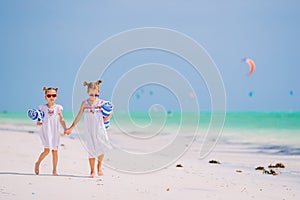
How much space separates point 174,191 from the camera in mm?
6750

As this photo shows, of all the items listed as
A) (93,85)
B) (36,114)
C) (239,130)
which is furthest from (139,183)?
(239,130)

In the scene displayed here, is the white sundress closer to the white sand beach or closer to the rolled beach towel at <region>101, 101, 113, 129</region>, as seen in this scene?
the rolled beach towel at <region>101, 101, 113, 129</region>

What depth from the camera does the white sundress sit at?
769 centimetres

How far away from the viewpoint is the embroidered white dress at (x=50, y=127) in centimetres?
784

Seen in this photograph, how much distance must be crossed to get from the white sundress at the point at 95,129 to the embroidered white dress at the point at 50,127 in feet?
2.00

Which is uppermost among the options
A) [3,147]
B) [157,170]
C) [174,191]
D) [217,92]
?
[217,92]

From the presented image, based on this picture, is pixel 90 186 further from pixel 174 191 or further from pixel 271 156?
pixel 271 156

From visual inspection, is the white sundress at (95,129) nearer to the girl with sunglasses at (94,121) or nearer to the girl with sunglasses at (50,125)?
the girl with sunglasses at (94,121)

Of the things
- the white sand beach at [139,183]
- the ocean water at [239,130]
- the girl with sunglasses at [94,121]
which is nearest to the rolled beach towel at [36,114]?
the girl with sunglasses at [94,121]

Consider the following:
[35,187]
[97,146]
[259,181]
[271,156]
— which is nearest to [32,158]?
[97,146]

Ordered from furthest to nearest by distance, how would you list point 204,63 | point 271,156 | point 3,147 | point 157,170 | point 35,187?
1. point 271,156
2. point 204,63
3. point 3,147
4. point 157,170
5. point 35,187

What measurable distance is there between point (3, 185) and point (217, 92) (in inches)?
317

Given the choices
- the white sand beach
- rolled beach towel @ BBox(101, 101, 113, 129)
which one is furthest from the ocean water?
rolled beach towel @ BBox(101, 101, 113, 129)

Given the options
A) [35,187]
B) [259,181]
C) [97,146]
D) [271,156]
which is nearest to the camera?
[35,187]
